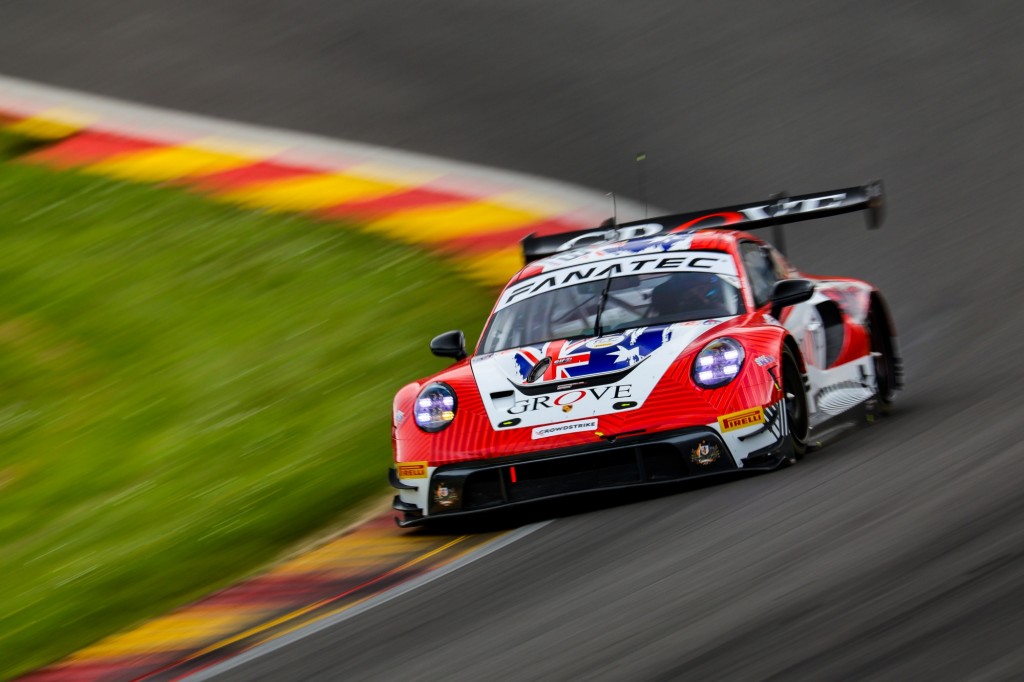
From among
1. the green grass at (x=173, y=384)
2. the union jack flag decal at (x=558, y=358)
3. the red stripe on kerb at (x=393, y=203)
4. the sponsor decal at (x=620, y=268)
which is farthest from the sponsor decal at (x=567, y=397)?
the red stripe on kerb at (x=393, y=203)

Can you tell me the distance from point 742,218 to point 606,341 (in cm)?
193

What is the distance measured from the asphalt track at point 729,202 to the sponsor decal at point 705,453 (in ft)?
0.46

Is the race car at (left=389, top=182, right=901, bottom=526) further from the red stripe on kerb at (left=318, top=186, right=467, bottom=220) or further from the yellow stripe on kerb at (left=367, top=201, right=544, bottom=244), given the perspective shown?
the red stripe on kerb at (left=318, top=186, right=467, bottom=220)

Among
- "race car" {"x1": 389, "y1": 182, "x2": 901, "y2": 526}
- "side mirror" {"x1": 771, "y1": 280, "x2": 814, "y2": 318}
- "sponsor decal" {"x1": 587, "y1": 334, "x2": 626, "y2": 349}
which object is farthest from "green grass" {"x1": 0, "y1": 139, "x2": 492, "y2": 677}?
"side mirror" {"x1": 771, "y1": 280, "x2": 814, "y2": 318}

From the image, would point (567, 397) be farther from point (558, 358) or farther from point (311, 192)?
point (311, 192)

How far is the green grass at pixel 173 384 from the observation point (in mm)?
7094

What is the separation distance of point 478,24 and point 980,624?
12708 mm

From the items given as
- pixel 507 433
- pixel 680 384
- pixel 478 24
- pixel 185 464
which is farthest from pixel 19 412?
pixel 478 24

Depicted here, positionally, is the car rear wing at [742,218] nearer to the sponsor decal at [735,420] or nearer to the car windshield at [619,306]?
the car windshield at [619,306]

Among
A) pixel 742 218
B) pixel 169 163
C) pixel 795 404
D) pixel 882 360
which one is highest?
pixel 169 163

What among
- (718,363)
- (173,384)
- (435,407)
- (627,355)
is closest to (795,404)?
(718,363)

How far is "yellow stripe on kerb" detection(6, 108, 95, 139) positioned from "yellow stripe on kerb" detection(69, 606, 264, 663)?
8.15 m

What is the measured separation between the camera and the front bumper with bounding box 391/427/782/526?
6.44 m

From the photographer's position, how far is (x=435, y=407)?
22.9 feet
